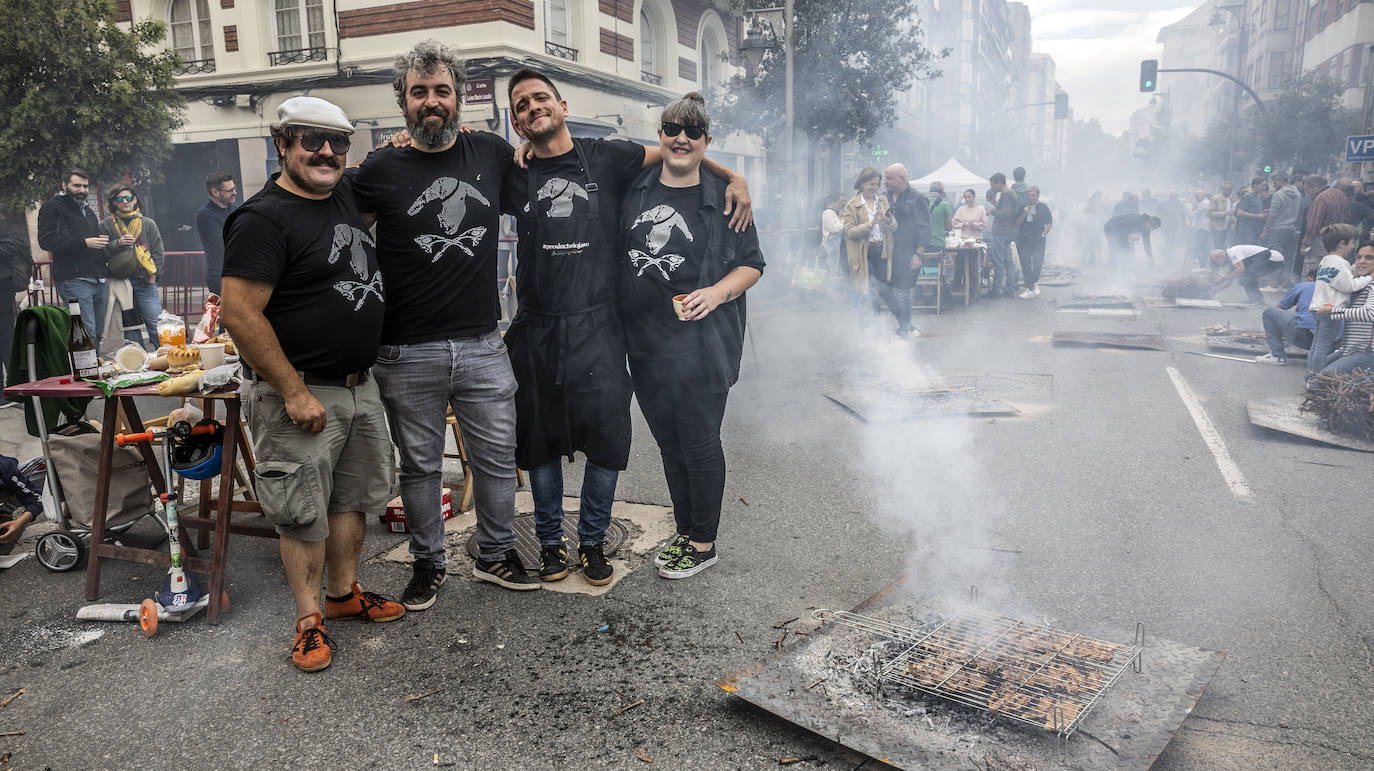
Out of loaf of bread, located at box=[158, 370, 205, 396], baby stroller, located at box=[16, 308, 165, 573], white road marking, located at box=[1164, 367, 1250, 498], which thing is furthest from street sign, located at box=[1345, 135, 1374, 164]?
baby stroller, located at box=[16, 308, 165, 573]

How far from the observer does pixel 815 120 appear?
20812mm

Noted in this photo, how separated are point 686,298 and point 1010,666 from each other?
1662 millimetres

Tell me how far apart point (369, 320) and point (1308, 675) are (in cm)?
321

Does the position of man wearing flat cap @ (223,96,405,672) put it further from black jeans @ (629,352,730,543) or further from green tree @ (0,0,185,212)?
green tree @ (0,0,185,212)

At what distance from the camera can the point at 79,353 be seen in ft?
12.5

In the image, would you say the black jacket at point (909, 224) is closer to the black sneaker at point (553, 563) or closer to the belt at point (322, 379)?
the black sneaker at point (553, 563)

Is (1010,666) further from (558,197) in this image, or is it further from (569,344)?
(558,197)

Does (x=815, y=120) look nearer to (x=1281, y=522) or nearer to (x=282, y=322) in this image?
(x=1281, y=522)

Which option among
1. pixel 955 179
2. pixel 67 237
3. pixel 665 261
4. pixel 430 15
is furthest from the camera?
pixel 955 179

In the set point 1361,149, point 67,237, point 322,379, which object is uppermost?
point 1361,149

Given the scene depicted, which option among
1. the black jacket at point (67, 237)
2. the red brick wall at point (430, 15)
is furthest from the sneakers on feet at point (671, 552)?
the red brick wall at point (430, 15)

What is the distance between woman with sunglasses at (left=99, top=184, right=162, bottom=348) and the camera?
8.42m

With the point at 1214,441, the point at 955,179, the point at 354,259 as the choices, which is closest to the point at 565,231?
the point at 354,259

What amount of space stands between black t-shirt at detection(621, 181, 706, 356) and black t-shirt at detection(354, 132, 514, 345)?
→ 55 cm
